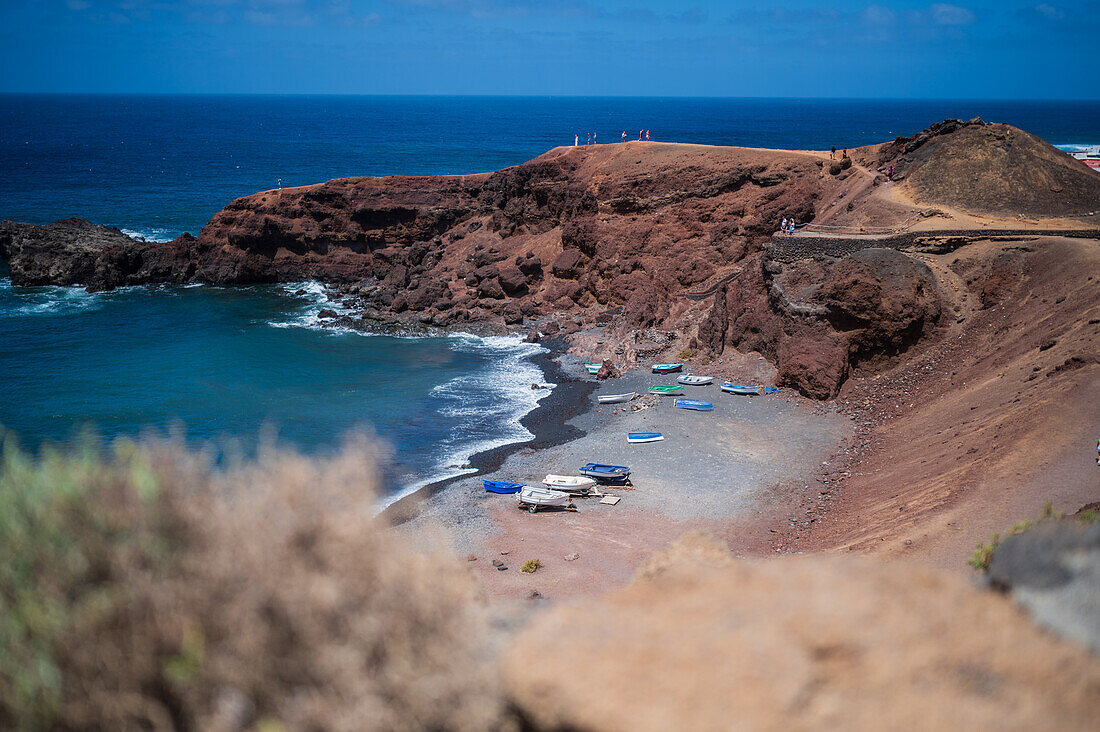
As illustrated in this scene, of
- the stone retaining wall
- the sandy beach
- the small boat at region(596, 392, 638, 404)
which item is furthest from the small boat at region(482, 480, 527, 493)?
the stone retaining wall

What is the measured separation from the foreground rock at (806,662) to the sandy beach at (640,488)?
30.1 ft

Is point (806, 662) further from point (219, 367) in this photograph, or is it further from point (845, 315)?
point (219, 367)

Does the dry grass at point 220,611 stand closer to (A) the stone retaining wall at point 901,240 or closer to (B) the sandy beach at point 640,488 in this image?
(B) the sandy beach at point 640,488

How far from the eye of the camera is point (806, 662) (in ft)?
15.6

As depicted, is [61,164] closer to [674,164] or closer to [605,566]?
[674,164]

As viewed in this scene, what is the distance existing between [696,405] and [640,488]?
6.31 meters

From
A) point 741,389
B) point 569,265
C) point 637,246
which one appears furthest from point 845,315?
point 569,265

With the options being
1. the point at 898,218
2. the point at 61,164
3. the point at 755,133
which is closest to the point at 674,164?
the point at 898,218

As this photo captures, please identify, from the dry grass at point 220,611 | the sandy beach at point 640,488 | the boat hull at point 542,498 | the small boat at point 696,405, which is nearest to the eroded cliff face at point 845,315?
the sandy beach at point 640,488

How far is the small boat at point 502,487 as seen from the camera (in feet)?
65.9

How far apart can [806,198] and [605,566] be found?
24244 millimetres

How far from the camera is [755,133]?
475 feet

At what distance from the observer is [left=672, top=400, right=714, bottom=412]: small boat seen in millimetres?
25094

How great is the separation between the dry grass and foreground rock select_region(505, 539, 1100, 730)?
65 cm
